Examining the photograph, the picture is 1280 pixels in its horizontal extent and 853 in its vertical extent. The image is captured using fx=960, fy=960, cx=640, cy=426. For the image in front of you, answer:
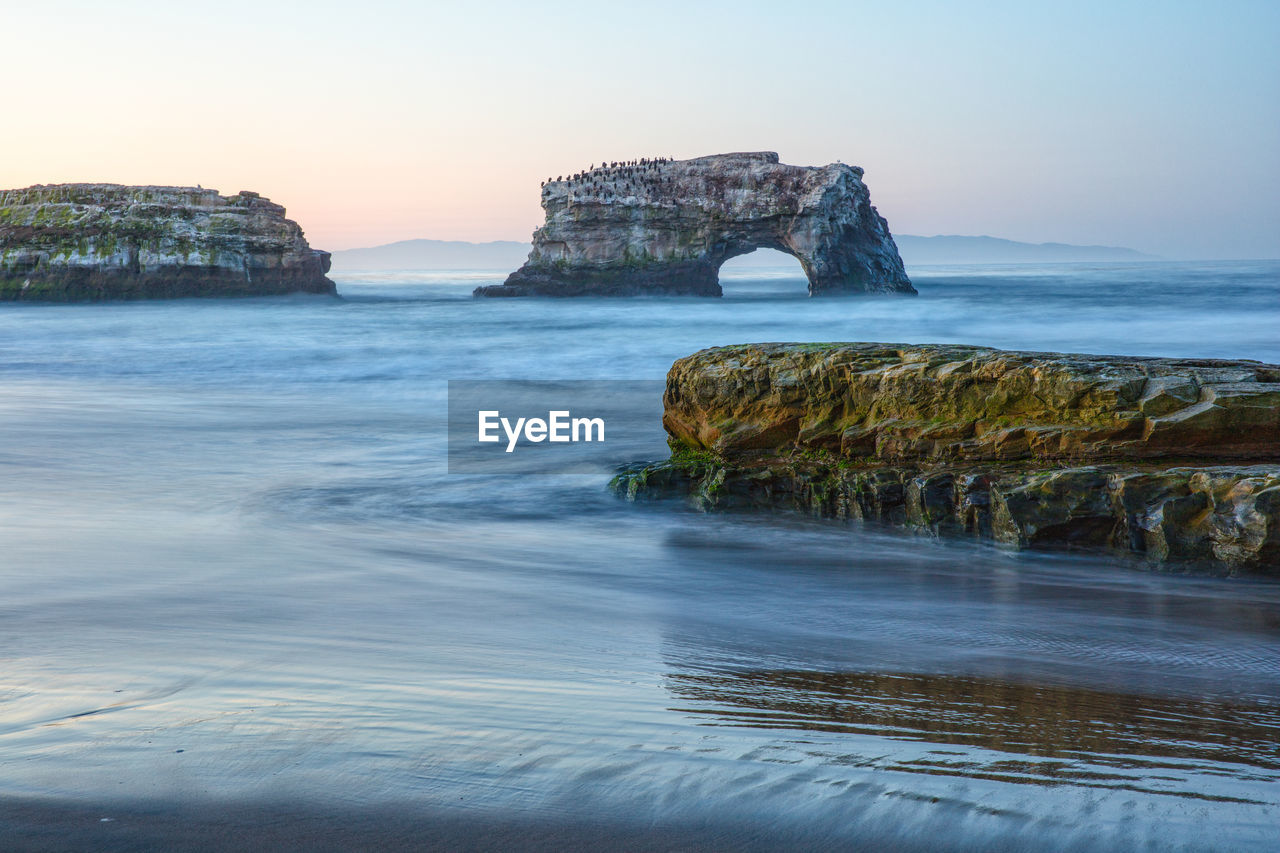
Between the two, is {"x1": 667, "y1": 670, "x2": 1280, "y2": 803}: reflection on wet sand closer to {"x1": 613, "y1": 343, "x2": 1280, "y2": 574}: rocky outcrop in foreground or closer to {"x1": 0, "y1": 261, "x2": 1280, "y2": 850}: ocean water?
{"x1": 0, "y1": 261, "x2": 1280, "y2": 850}: ocean water

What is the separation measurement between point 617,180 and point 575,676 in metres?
47.1

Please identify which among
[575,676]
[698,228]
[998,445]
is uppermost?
[698,228]

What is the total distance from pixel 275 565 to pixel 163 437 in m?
6.97

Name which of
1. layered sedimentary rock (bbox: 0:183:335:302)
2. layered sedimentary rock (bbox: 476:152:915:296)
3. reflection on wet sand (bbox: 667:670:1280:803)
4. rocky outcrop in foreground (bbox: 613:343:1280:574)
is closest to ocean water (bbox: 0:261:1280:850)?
reflection on wet sand (bbox: 667:670:1280:803)

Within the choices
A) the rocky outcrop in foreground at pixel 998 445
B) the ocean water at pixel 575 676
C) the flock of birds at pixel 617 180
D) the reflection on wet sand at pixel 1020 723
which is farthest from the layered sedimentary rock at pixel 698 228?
the reflection on wet sand at pixel 1020 723

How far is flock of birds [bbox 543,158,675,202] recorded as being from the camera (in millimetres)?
48062

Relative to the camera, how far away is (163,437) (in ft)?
38.4

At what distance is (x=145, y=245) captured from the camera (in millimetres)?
51219

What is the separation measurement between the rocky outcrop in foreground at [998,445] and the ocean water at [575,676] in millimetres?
264

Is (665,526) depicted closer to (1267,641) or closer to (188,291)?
(1267,641)

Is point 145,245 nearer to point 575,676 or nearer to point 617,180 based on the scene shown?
point 617,180

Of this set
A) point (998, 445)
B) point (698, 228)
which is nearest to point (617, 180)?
point (698, 228)

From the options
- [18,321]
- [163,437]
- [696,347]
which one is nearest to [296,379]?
[163,437]

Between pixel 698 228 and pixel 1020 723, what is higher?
pixel 698 228
